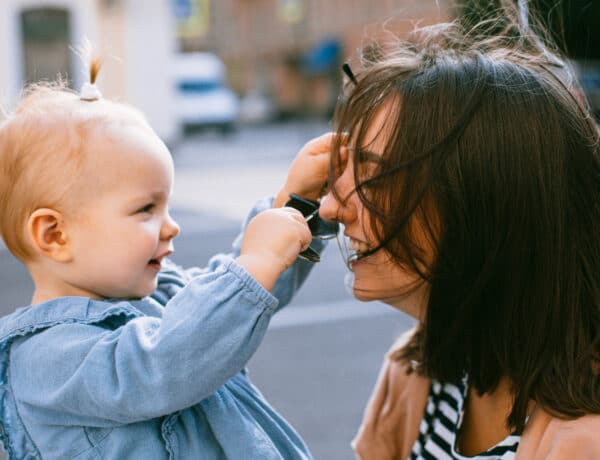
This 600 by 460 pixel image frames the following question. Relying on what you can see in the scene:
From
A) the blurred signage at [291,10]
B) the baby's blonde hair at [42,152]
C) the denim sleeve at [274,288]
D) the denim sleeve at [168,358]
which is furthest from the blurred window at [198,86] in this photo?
the denim sleeve at [168,358]

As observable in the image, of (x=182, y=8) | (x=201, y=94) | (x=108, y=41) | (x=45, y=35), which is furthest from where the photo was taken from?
(x=201, y=94)

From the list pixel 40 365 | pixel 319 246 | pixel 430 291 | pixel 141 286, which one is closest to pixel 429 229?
pixel 430 291

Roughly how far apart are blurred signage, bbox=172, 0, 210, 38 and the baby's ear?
17556 millimetres

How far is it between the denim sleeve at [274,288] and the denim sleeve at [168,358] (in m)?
0.29

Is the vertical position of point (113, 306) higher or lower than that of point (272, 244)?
lower

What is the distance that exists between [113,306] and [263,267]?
0.28m

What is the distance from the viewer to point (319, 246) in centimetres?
177

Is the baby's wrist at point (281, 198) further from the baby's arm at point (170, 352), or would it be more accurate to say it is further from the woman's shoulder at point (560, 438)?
the woman's shoulder at point (560, 438)

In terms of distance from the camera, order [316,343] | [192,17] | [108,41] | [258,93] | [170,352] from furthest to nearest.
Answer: [258,93] → [192,17] → [108,41] → [316,343] → [170,352]

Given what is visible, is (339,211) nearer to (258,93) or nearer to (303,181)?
(303,181)

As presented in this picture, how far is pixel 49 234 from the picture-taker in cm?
140

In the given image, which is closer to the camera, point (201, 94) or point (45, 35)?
point (45, 35)

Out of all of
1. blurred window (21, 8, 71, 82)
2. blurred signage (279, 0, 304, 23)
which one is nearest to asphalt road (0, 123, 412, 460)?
blurred window (21, 8, 71, 82)

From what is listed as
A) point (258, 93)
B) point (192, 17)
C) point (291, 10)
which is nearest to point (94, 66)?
point (192, 17)
